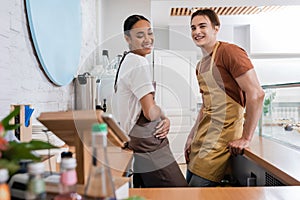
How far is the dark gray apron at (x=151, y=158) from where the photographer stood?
4.31 feet

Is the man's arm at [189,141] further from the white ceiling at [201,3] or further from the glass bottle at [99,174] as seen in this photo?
the white ceiling at [201,3]

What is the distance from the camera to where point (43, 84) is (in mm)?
1704

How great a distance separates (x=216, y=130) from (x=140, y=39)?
60 centimetres

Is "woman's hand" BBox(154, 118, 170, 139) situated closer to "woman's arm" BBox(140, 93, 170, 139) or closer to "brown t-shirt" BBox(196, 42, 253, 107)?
"woman's arm" BBox(140, 93, 170, 139)

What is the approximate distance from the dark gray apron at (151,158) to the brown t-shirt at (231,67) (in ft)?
1.32

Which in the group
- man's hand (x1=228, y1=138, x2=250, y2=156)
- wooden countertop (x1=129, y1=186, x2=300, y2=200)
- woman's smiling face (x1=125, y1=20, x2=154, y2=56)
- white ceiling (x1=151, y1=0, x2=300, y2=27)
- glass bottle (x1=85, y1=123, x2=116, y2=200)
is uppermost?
white ceiling (x1=151, y1=0, x2=300, y2=27)

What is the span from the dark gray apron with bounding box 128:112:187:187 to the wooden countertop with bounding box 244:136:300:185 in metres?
0.36

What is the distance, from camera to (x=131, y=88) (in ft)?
4.05

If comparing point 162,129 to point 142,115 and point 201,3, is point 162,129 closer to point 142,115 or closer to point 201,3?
point 142,115

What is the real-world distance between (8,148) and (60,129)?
19cm

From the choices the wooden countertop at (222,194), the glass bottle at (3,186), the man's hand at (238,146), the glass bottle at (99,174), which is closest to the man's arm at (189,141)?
the man's hand at (238,146)

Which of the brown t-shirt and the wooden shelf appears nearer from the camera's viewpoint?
the wooden shelf

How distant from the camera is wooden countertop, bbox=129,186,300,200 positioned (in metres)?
0.94

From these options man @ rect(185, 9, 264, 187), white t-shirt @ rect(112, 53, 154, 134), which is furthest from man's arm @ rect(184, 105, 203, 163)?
white t-shirt @ rect(112, 53, 154, 134)
